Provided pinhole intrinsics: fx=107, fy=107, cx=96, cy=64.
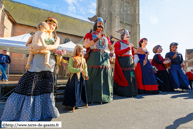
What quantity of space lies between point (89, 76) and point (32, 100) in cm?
162

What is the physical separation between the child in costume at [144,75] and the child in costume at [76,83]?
2738 millimetres

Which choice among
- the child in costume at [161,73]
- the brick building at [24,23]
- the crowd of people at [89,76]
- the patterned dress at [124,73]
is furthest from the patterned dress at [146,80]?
the brick building at [24,23]

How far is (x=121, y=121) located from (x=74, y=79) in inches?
55.6

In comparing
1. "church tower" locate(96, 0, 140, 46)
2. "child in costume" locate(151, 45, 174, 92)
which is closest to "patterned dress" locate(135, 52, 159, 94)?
"child in costume" locate(151, 45, 174, 92)

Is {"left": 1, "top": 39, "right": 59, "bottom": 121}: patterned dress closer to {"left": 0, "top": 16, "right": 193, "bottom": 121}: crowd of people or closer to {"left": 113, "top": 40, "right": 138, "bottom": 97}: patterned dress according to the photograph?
Result: {"left": 0, "top": 16, "right": 193, "bottom": 121}: crowd of people

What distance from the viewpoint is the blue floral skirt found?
6.17 ft

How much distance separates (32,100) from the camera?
6.47 ft

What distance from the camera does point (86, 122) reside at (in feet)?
6.22

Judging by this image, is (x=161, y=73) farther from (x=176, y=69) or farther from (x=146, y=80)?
(x=146, y=80)

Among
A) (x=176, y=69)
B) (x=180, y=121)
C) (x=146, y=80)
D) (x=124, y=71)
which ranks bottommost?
(x=180, y=121)

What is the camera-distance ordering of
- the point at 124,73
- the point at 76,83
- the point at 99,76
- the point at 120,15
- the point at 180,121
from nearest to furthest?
1. the point at 180,121
2. the point at 76,83
3. the point at 99,76
4. the point at 124,73
5. the point at 120,15

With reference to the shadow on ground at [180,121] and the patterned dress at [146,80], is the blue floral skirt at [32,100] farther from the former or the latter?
the patterned dress at [146,80]

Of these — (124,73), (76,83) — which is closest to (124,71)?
(124,73)

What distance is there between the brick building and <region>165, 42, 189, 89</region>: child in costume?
16.1 meters
